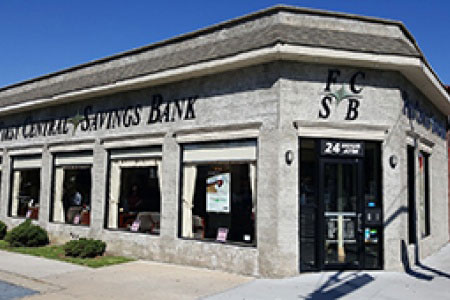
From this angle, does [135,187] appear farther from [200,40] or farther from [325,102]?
[325,102]

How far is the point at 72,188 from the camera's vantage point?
12695mm

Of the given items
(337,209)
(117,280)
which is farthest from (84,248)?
(337,209)

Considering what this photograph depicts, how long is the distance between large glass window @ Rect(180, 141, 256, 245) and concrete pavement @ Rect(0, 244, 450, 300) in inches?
36.3

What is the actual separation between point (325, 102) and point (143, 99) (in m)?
4.89

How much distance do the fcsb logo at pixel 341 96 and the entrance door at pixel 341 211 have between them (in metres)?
0.99

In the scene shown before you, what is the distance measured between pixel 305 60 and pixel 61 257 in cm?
772

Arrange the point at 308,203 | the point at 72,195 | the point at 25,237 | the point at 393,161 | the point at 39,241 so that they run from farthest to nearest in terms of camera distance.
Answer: the point at 72,195
the point at 39,241
the point at 25,237
the point at 393,161
the point at 308,203

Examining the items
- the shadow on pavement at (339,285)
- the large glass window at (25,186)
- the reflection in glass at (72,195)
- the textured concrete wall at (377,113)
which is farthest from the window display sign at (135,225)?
the shadow on pavement at (339,285)

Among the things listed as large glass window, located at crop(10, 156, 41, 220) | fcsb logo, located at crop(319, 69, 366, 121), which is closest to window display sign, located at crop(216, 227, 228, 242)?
fcsb logo, located at crop(319, 69, 366, 121)

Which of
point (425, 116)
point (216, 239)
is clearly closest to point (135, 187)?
point (216, 239)

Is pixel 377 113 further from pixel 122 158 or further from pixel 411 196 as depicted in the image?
pixel 122 158

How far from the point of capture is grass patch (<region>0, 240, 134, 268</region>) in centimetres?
960

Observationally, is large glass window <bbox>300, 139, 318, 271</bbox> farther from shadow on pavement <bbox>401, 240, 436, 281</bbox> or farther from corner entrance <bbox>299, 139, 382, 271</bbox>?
shadow on pavement <bbox>401, 240, 436, 281</bbox>

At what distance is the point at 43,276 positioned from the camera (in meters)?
8.27
